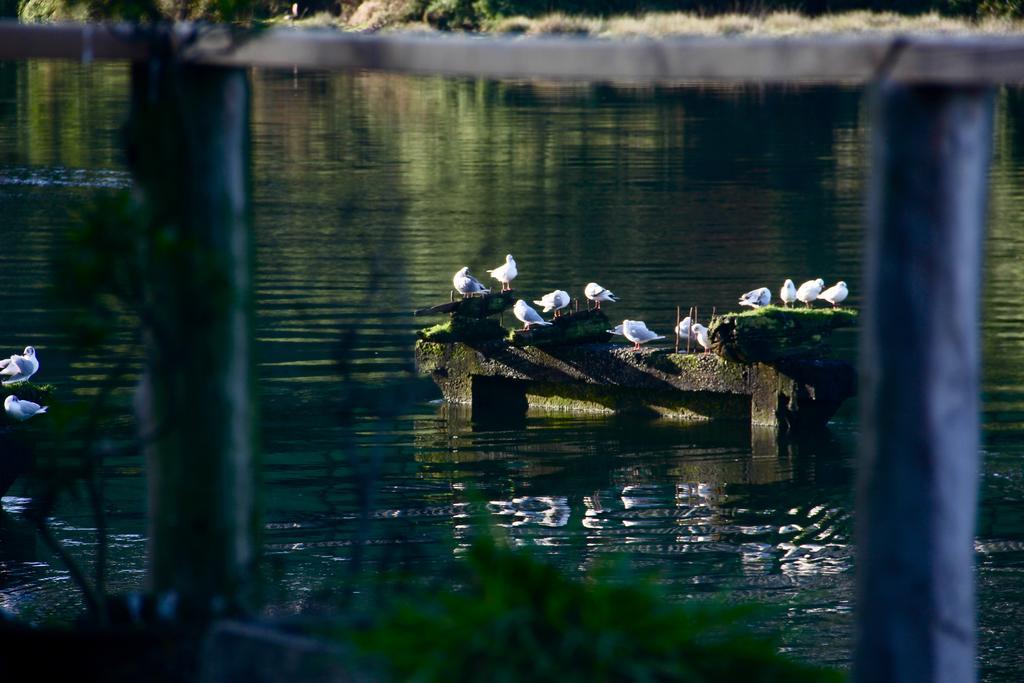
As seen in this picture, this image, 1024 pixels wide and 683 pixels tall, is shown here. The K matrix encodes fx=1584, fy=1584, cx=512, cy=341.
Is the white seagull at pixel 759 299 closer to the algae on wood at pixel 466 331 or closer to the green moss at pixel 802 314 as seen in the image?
the green moss at pixel 802 314

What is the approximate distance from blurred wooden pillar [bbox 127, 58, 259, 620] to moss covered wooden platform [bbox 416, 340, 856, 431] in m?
10.6

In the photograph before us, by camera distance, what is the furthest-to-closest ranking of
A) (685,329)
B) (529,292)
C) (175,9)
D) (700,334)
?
1. (529,292)
2. (685,329)
3. (700,334)
4. (175,9)

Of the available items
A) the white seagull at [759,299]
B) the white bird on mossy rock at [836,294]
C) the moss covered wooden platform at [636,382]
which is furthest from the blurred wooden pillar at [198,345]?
the white bird on mossy rock at [836,294]

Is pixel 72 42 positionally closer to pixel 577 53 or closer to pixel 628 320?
pixel 577 53

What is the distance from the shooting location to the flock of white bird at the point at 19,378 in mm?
12445

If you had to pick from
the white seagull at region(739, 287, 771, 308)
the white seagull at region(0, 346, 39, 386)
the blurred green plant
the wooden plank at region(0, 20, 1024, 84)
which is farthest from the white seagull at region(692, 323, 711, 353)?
the wooden plank at region(0, 20, 1024, 84)

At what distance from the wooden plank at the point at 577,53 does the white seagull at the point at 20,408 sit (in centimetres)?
913

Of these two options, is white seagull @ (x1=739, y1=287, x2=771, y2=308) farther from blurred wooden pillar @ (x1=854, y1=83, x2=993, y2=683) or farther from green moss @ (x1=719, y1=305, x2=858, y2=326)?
blurred wooden pillar @ (x1=854, y1=83, x2=993, y2=683)

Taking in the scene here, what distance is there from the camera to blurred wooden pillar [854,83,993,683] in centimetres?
282

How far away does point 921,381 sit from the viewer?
2.85m

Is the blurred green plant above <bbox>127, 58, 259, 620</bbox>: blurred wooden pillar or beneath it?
above

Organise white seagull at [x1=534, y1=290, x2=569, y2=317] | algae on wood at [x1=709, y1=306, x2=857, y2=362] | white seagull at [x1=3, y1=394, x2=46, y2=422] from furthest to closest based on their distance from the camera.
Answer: white seagull at [x1=534, y1=290, x2=569, y2=317], algae on wood at [x1=709, y1=306, x2=857, y2=362], white seagull at [x1=3, y1=394, x2=46, y2=422]

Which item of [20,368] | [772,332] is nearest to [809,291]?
[772,332]

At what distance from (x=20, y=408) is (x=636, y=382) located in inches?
214
